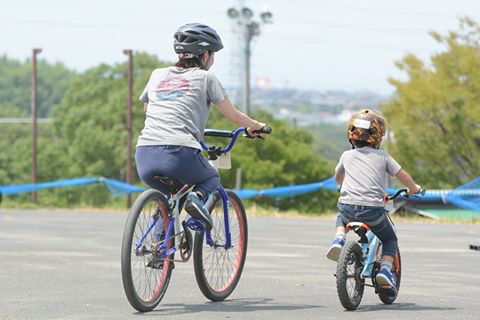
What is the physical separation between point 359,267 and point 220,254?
3.32 feet

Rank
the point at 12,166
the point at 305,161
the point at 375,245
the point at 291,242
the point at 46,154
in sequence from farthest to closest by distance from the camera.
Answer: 1. the point at 12,166
2. the point at 46,154
3. the point at 305,161
4. the point at 291,242
5. the point at 375,245

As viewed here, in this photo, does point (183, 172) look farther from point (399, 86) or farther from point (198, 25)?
point (399, 86)

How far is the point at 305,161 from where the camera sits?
54.7m

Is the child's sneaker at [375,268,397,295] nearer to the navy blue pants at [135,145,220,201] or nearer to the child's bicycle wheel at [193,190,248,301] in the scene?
the child's bicycle wheel at [193,190,248,301]

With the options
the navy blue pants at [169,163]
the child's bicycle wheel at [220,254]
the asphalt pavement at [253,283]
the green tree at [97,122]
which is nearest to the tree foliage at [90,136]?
the green tree at [97,122]

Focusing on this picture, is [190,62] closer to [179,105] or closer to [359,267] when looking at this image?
[179,105]

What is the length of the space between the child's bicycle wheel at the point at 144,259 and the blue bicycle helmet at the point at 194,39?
1.04 metres

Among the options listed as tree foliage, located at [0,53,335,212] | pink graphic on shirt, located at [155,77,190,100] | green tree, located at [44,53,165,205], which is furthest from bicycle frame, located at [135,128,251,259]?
green tree, located at [44,53,165,205]

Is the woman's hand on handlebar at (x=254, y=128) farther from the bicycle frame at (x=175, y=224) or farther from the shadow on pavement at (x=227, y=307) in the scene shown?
the shadow on pavement at (x=227, y=307)

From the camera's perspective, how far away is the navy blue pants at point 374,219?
8906 mm

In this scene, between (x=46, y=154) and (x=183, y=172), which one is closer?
(x=183, y=172)

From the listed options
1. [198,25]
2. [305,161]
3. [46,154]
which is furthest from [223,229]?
[46,154]

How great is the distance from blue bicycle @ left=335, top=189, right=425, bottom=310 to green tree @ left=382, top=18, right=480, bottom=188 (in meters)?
44.5

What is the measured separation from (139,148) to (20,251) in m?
6.32
